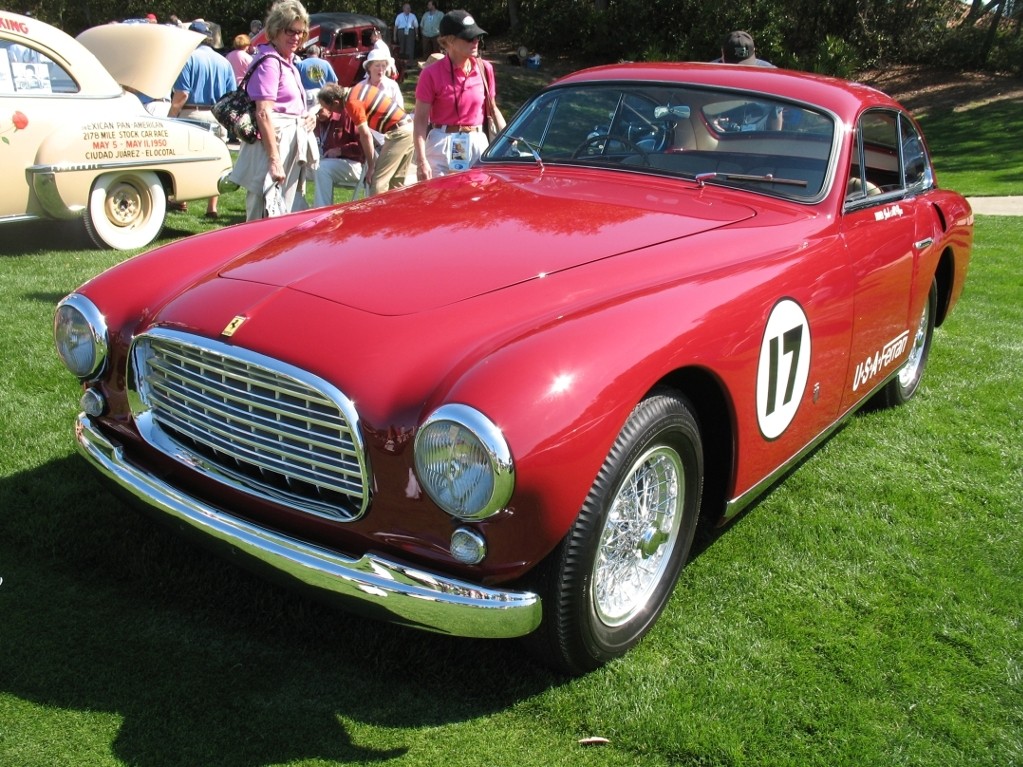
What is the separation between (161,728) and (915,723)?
198 centimetres

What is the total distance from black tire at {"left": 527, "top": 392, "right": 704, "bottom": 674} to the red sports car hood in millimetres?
623

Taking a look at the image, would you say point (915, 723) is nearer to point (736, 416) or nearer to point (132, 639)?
point (736, 416)

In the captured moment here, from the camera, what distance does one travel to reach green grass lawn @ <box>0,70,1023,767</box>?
2.46 m

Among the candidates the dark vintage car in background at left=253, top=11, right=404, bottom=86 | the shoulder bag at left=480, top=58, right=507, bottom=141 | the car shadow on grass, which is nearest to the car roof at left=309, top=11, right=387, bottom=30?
the dark vintage car in background at left=253, top=11, right=404, bottom=86

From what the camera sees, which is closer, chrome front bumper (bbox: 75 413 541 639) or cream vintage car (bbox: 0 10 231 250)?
chrome front bumper (bbox: 75 413 541 639)

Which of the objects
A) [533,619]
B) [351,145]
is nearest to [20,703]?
[533,619]

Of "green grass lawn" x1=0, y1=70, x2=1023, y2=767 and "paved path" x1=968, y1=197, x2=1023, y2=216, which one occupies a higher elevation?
"green grass lawn" x1=0, y1=70, x2=1023, y2=767

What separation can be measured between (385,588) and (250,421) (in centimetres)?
62

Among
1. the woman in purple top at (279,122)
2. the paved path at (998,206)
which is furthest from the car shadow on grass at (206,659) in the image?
the paved path at (998,206)

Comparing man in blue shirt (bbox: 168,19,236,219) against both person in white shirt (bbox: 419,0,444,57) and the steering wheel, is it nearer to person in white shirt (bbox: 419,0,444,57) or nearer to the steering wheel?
the steering wheel

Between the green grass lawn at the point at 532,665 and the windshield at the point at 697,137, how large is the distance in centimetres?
129

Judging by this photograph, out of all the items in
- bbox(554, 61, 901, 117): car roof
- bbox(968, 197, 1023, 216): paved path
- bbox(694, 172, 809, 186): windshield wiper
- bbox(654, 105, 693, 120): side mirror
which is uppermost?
bbox(554, 61, 901, 117): car roof

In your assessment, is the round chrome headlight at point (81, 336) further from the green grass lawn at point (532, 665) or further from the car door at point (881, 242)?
the car door at point (881, 242)

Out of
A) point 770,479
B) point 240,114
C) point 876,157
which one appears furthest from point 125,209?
point 770,479
